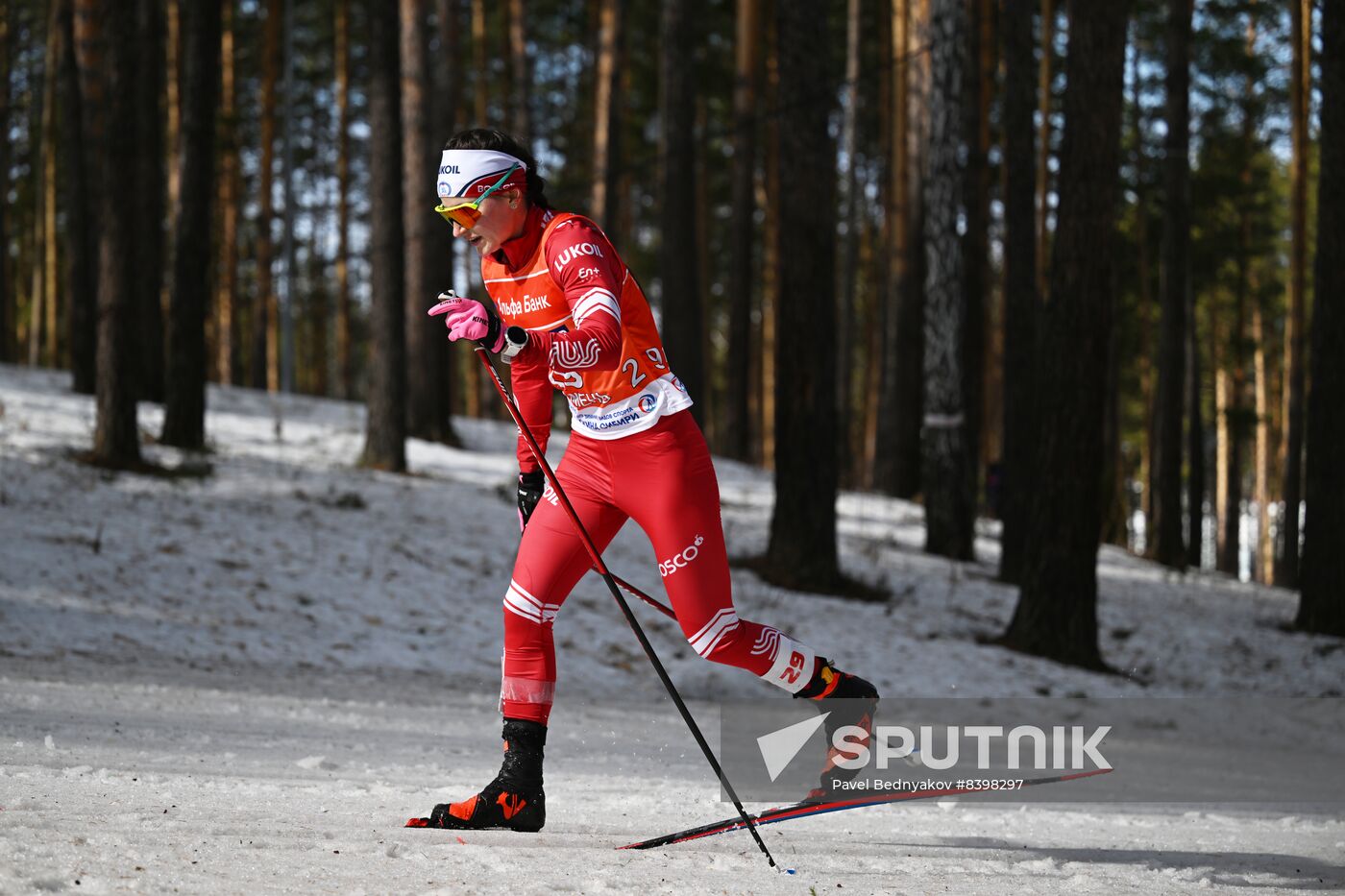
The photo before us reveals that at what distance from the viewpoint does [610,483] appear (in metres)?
4.67

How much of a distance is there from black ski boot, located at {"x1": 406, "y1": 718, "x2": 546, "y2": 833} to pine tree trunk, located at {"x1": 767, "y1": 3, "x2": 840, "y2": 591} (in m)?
8.03

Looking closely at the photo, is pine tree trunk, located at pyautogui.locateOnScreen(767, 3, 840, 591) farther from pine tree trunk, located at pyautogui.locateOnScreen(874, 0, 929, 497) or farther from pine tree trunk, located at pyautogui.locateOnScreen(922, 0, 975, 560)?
pine tree trunk, located at pyautogui.locateOnScreen(874, 0, 929, 497)

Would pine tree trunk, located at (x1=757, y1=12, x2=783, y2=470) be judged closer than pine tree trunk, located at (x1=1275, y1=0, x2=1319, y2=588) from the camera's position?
No

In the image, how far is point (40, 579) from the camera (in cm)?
967

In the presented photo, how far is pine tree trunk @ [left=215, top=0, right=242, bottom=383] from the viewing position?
27922 mm

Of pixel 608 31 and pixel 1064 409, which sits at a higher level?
pixel 608 31

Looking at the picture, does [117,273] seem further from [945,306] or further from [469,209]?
[469,209]

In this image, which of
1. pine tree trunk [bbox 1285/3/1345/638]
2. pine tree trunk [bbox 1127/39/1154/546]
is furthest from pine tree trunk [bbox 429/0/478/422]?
pine tree trunk [bbox 1127/39/1154/546]

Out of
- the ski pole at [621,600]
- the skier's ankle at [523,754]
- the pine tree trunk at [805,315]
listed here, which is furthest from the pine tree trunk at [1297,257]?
the skier's ankle at [523,754]

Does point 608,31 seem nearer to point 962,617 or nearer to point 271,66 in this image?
point 271,66

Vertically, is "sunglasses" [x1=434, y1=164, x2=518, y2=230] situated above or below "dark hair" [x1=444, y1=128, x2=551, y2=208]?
below

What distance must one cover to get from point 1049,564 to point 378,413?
25.4ft

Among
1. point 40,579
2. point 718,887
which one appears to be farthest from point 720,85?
point 718,887

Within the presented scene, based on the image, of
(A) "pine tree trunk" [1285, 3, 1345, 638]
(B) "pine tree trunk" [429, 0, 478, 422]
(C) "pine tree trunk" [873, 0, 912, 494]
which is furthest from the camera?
(C) "pine tree trunk" [873, 0, 912, 494]
